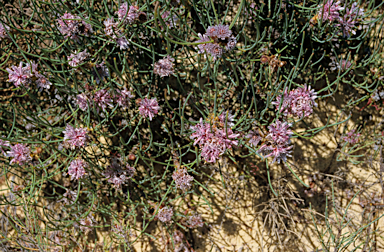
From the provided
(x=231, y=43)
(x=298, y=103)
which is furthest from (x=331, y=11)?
(x=231, y=43)

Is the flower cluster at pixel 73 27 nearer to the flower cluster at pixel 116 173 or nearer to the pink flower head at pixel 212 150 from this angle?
the flower cluster at pixel 116 173

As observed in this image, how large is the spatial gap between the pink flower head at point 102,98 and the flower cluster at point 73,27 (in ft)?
0.88

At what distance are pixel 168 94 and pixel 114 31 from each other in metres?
0.43

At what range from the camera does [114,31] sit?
1.12 metres

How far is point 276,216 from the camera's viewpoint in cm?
152

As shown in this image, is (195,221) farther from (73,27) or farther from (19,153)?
(73,27)

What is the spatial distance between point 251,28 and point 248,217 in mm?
1030

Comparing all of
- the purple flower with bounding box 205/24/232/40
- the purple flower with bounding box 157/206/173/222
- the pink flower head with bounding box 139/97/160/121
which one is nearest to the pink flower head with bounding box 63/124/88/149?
the pink flower head with bounding box 139/97/160/121

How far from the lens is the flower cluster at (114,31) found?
1.13 meters

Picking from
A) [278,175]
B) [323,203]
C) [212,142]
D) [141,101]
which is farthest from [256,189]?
[141,101]

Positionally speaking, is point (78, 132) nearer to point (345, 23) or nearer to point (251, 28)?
point (251, 28)

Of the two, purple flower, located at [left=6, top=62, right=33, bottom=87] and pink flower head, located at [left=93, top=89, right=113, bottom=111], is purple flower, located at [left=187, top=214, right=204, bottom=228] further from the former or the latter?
purple flower, located at [left=6, top=62, right=33, bottom=87]

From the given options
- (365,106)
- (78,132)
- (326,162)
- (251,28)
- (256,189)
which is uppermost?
(251,28)

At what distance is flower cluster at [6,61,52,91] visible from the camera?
1.16 metres
